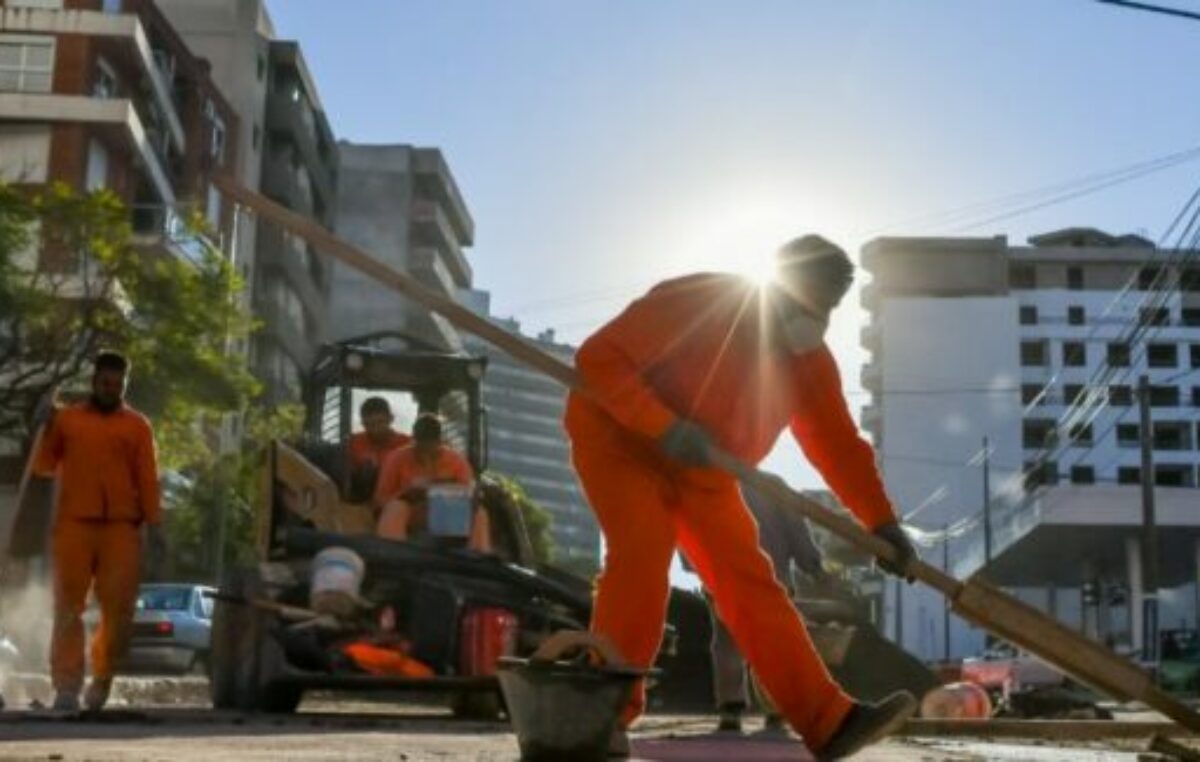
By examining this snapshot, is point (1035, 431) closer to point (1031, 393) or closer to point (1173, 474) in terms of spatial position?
point (1031, 393)

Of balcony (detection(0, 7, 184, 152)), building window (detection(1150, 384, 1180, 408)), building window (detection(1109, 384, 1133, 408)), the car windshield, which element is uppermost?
building window (detection(1150, 384, 1180, 408))

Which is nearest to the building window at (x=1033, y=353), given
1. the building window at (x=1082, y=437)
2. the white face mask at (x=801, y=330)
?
the building window at (x=1082, y=437)

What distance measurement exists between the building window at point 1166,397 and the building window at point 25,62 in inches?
2919

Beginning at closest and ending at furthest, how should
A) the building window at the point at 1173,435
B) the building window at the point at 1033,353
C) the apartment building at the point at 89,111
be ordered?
the apartment building at the point at 89,111 < the building window at the point at 1173,435 < the building window at the point at 1033,353

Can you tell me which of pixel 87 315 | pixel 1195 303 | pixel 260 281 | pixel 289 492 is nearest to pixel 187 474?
pixel 260 281

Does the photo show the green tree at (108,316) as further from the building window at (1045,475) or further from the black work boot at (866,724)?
the building window at (1045,475)

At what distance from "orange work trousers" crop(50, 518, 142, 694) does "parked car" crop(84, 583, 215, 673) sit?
597 inches

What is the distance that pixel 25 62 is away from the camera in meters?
46.3

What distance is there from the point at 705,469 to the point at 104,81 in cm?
4457

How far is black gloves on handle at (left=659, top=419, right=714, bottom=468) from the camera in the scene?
5.15m

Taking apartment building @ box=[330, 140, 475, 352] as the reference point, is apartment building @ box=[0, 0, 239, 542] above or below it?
below

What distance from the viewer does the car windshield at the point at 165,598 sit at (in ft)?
82.4

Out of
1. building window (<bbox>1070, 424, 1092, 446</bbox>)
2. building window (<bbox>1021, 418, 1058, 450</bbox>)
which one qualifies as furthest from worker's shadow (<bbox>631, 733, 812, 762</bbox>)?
building window (<bbox>1021, 418, 1058, 450</bbox>)

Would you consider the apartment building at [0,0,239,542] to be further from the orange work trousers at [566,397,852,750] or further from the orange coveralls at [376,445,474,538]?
the orange work trousers at [566,397,852,750]
